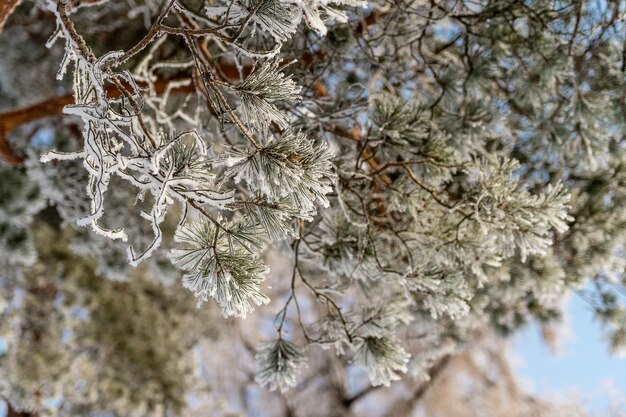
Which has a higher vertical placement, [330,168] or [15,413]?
[330,168]

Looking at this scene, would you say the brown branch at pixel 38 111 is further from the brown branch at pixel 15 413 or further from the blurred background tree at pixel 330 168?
the brown branch at pixel 15 413

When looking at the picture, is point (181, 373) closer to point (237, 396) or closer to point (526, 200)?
point (237, 396)

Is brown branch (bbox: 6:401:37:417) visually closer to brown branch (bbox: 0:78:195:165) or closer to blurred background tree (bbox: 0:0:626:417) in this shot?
blurred background tree (bbox: 0:0:626:417)

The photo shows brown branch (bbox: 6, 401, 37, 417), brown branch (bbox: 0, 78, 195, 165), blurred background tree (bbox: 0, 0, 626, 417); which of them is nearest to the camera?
blurred background tree (bbox: 0, 0, 626, 417)

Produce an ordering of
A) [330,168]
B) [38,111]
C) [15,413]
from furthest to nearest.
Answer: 1. [15,413]
2. [38,111]
3. [330,168]

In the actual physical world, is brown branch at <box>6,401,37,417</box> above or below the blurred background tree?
below

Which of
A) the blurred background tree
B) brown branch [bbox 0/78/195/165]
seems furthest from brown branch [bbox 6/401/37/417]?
brown branch [bbox 0/78/195/165]

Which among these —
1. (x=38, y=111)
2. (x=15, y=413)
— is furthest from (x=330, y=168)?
(x=15, y=413)

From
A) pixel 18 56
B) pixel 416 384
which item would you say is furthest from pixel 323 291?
pixel 416 384

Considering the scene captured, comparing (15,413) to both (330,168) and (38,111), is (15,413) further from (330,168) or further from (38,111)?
(330,168)

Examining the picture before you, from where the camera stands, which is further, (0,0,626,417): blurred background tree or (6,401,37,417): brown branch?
(6,401,37,417): brown branch

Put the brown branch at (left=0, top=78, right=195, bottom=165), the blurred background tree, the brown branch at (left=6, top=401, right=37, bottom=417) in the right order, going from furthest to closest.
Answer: the brown branch at (left=6, top=401, right=37, bottom=417) → the brown branch at (left=0, top=78, right=195, bottom=165) → the blurred background tree

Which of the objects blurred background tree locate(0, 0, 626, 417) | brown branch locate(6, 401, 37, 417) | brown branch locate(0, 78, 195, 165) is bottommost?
brown branch locate(6, 401, 37, 417)
